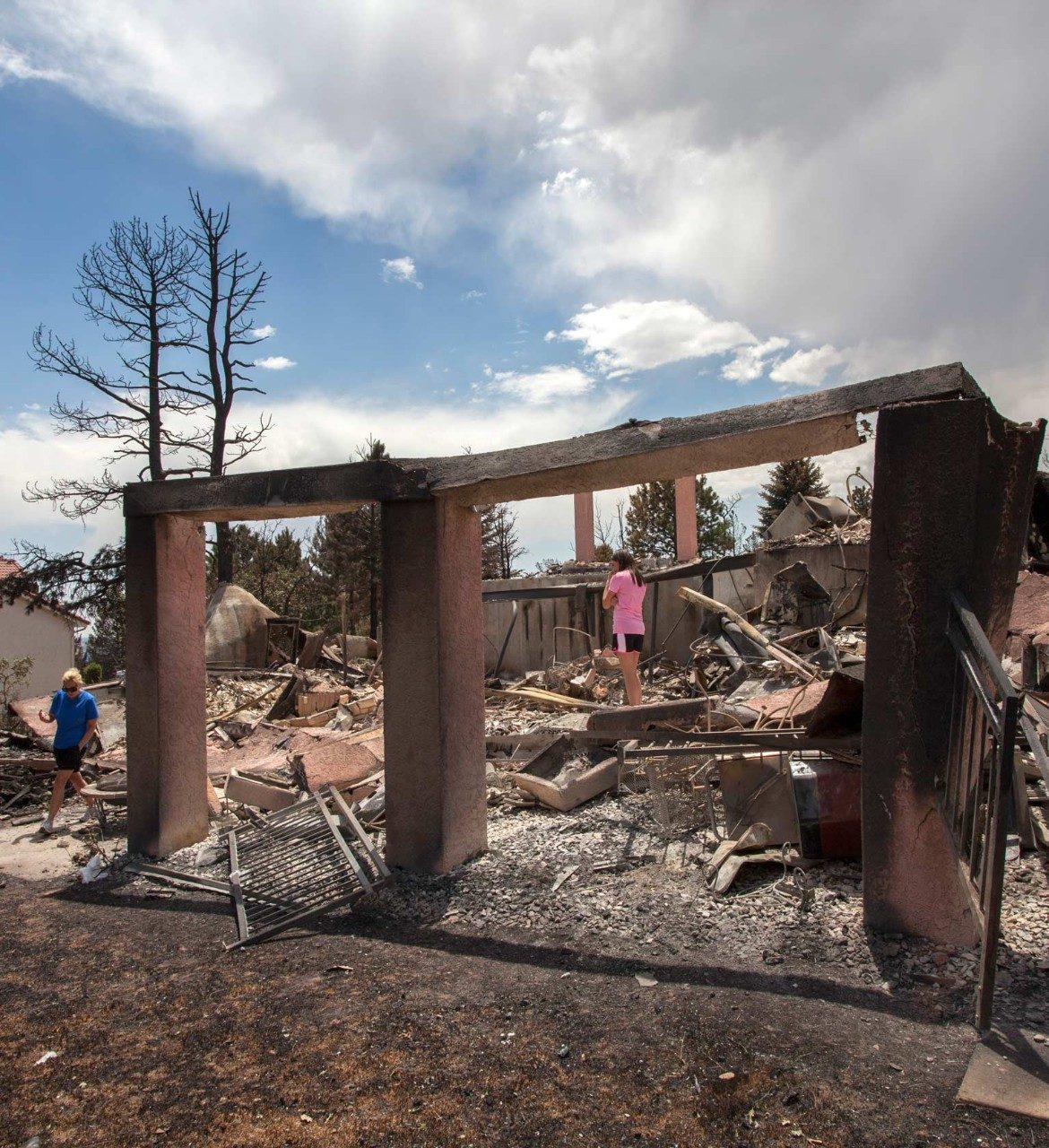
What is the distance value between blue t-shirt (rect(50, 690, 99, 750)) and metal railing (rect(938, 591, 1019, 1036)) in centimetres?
717

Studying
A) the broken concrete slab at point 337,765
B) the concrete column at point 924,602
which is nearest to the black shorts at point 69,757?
the broken concrete slab at point 337,765

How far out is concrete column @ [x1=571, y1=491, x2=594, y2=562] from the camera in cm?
1875

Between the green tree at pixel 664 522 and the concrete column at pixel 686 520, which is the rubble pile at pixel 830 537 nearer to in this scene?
the concrete column at pixel 686 520

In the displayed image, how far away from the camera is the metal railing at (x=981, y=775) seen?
9.33 ft

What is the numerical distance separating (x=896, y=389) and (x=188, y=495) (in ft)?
16.3

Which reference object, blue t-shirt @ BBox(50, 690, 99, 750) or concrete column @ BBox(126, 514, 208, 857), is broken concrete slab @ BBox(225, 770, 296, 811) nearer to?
concrete column @ BBox(126, 514, 208, 857)

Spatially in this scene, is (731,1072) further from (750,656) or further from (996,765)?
(750,656)

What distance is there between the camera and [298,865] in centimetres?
581

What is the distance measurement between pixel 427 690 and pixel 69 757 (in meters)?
4.31

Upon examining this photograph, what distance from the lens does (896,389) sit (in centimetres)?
400

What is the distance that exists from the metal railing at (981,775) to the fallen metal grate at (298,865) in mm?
3363

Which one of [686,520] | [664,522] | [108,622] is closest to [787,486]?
[664,522]

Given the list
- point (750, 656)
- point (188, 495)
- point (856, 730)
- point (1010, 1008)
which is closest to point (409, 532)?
point (188, 495)

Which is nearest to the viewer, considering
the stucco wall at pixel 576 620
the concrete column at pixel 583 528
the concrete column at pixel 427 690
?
the concrete column at pixel 427 690
